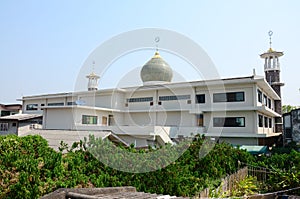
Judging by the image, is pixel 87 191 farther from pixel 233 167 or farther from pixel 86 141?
pixel 233 167

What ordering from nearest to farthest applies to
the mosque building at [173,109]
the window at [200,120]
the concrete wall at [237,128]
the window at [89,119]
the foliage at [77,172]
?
the foliage at [77,172] < the concrete wall at [237,128] < the mosque building at [173,109] < the window at [200,120] < the window at [89,119]

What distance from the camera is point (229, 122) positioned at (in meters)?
18.5

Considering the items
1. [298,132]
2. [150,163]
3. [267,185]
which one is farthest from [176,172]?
[298,132]

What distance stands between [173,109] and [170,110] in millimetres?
263

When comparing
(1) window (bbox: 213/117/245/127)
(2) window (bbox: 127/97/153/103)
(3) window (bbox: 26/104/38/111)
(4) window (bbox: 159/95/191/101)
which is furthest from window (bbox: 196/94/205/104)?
(3) window (bbox: 26/104/38/111)

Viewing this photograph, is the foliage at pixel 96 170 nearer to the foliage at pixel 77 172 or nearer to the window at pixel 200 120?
the foliage at pixel 77 172

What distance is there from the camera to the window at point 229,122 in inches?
707

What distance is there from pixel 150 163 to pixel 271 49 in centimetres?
2370

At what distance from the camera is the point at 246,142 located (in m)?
17.9

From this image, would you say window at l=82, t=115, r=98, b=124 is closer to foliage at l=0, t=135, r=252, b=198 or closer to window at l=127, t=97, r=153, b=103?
window at l=127, t=97, r=153, b=103

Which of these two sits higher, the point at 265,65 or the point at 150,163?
the point at 265,65

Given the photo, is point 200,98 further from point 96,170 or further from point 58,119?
point 96,170

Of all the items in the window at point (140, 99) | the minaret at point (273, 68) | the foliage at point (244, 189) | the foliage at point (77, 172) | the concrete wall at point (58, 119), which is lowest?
the foliage at point (244, 189)

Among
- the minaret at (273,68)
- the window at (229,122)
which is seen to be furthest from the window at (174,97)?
the minaret at (273,68)
